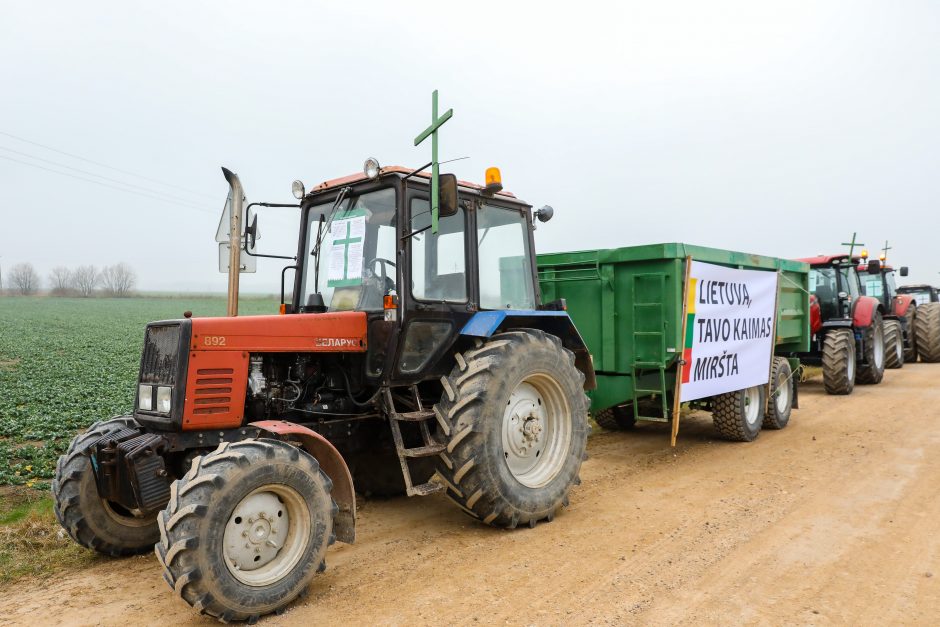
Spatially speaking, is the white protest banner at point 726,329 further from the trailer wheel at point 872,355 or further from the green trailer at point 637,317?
the trailer wheel at point 872,355

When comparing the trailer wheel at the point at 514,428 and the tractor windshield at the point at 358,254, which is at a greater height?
the tractor windshield at the point at 358,254

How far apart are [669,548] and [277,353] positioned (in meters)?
2.94

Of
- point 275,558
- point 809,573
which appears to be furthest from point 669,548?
point 275,558

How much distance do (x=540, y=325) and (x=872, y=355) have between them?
10.7 metres

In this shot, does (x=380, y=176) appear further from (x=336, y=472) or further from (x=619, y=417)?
(x=619, y=417)

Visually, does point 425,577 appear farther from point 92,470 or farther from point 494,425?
point 92,470

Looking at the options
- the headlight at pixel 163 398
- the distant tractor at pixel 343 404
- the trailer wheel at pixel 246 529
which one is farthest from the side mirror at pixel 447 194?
the headlight at pixel 163 398

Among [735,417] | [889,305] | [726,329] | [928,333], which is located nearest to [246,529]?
[726,329]

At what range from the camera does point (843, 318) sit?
13008 mm

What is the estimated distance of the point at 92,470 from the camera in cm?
409

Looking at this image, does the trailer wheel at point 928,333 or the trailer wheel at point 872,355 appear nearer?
the trailer wheel at point 872,355

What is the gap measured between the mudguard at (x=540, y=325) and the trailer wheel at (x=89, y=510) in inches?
94.7

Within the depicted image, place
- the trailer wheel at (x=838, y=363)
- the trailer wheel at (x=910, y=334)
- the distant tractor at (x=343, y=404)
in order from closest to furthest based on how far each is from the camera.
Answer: the distant tractor at (x=343, y=404) → the trailer wheel at (x=838, y=363) → the trailer wheel at (x=910, y=334)

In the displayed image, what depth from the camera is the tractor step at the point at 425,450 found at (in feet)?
14.5
